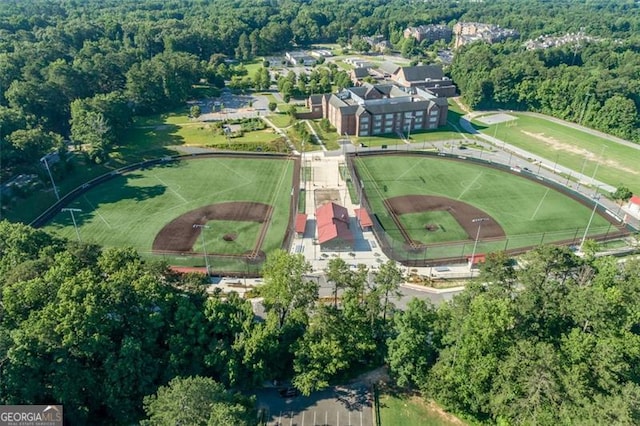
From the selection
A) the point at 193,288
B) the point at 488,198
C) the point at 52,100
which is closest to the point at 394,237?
the point at 488,198

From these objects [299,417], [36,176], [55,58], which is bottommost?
[299,417]

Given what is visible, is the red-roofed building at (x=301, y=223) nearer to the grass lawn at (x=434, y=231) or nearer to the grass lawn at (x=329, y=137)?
the grass lawn at (x=434, y=231)

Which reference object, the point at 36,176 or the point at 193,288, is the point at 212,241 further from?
the point at 36,176

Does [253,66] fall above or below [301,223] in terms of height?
above

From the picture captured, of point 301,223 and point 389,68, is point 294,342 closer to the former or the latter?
point 301,223

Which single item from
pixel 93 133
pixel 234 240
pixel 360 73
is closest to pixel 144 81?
pixel 93 133

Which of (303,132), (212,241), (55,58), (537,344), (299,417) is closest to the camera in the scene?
(537,344)

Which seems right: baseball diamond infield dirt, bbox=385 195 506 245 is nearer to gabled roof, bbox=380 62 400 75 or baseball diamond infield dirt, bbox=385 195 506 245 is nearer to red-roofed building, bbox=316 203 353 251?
red-roofed building, bbox=316 203 353 251

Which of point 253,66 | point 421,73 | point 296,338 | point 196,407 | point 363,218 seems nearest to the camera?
point 196,407
